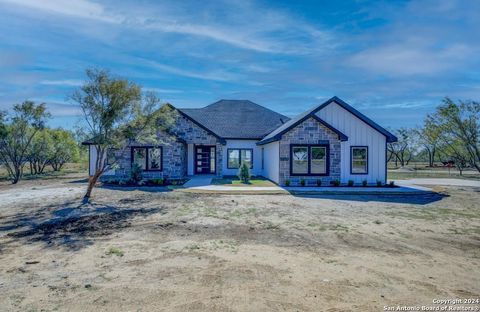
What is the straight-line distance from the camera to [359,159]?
18.4m

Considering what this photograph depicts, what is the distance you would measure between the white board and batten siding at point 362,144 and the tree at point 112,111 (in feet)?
34.7

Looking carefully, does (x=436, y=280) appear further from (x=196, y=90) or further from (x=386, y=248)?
(x=196, y=90)

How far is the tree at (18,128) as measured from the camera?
21422 millimetres

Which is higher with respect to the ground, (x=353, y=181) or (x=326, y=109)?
(x=326, y=109)

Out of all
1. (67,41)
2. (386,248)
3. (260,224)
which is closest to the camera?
(386,248)

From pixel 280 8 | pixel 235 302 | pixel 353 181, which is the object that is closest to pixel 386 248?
pixel 235 302

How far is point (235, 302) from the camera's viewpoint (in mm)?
4031

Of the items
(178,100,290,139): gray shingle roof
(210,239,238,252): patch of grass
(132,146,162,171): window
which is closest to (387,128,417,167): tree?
(178,100,290,139): gray shingle roof

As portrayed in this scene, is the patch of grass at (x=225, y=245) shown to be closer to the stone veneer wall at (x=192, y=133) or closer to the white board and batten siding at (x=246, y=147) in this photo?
the stone veneer wall at (x=192, y=133)

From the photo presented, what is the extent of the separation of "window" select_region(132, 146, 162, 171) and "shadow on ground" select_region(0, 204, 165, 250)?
402 inches

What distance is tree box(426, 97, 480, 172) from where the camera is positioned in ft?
64.2

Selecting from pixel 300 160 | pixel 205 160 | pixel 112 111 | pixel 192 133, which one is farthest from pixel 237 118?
pixel 112 111

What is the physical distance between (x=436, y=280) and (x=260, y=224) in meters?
4.52

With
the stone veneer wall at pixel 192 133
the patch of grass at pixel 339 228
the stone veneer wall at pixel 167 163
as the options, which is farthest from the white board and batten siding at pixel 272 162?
the patch of grass at pixel 339 228
